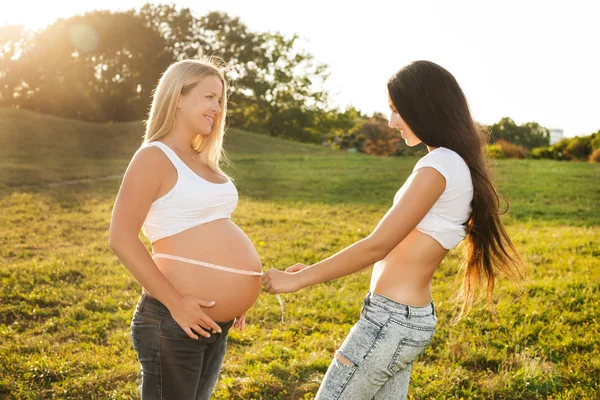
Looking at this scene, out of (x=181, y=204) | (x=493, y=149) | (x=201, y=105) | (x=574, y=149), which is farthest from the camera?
(x=574, y=149)

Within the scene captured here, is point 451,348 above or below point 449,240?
below

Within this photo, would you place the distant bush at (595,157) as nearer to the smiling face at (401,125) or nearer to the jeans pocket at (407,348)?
the smiling face at (401,125)

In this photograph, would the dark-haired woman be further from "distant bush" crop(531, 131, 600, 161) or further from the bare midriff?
"distant bush" crop(531, 131, 600, 161)

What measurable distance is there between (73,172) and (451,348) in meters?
15.5

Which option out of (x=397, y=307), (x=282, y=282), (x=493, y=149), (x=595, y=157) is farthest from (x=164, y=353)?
(x=595, y=157)

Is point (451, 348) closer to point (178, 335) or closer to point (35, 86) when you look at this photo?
point (178, 335)

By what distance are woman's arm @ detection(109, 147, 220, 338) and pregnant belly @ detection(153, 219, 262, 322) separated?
0.38ft

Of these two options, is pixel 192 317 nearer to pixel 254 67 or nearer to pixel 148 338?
pixel 148 338

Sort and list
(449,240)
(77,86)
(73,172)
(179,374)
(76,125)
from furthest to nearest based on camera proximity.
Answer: (77,86), (76,125), (73,172), (179,374), (449,240)

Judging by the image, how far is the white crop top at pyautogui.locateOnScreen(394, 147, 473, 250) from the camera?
6.88ft

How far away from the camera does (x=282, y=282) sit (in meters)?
2.34

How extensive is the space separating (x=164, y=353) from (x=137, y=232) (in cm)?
54

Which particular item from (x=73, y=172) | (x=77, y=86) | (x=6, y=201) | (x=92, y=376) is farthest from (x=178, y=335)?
(x=77, y=86)

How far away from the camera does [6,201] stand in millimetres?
11992
